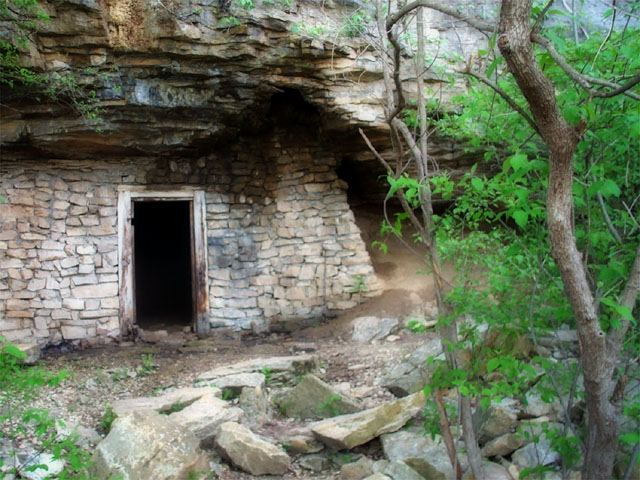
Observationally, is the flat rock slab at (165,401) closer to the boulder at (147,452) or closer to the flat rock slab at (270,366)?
the flat rock slab at (270,366)

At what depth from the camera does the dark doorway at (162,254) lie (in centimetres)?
1000

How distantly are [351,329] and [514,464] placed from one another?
3.09 metres

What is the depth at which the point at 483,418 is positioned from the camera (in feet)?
10.3

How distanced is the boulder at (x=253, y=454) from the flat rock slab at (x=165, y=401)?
0.69 m

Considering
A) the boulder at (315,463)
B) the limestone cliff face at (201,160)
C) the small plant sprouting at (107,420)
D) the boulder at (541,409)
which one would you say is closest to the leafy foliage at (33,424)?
the small plant sprouting at (107,420)

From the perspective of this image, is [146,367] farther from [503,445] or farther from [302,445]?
[503,445]

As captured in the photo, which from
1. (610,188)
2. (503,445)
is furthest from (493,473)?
(610,188)

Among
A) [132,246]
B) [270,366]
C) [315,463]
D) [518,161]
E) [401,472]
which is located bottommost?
[315,463]

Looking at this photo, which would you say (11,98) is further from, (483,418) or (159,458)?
(483,418)

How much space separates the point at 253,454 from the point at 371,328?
9.15 feet

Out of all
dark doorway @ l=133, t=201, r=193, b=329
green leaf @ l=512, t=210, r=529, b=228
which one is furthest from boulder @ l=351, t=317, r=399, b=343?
dark doorway @ l=133, t=201, r=193, b=329

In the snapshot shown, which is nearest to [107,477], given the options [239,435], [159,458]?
[159,458]

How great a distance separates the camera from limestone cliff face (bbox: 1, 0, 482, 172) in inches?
201

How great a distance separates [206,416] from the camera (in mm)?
3869
